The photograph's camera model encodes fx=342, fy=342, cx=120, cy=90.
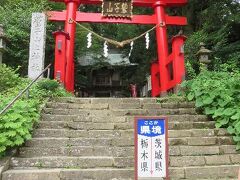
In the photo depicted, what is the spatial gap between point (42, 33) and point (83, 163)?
270 inches

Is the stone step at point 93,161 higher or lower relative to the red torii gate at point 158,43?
lower

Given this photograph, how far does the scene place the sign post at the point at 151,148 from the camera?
477 centimetres

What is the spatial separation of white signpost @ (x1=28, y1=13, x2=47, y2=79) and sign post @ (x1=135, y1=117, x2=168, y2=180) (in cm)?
684

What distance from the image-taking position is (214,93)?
7.83 m

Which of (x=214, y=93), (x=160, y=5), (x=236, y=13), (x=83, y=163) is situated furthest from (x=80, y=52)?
(x=83, y=163)

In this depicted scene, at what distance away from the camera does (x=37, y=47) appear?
1129 centimetres

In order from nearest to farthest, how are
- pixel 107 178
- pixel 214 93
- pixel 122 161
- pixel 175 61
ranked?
pixel 107 178 → pixel 122 161 → pixel 214 93 → pixel 175 61

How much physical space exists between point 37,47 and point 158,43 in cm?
443

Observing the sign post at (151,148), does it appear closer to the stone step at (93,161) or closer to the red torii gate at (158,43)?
the stone step at (93,161)

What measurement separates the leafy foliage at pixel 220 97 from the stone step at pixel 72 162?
227 centimetres

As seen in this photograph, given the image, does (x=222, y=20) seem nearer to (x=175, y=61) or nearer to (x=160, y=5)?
(x=160, y=5)

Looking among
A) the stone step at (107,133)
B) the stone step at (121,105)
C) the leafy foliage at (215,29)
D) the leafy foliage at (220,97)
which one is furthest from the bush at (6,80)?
the leafy foliage at (215,29)

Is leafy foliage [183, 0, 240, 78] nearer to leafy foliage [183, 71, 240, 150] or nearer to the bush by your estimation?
leafy foliage [183, 71, 240, 150]

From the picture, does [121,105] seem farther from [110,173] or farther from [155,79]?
[155,79]
